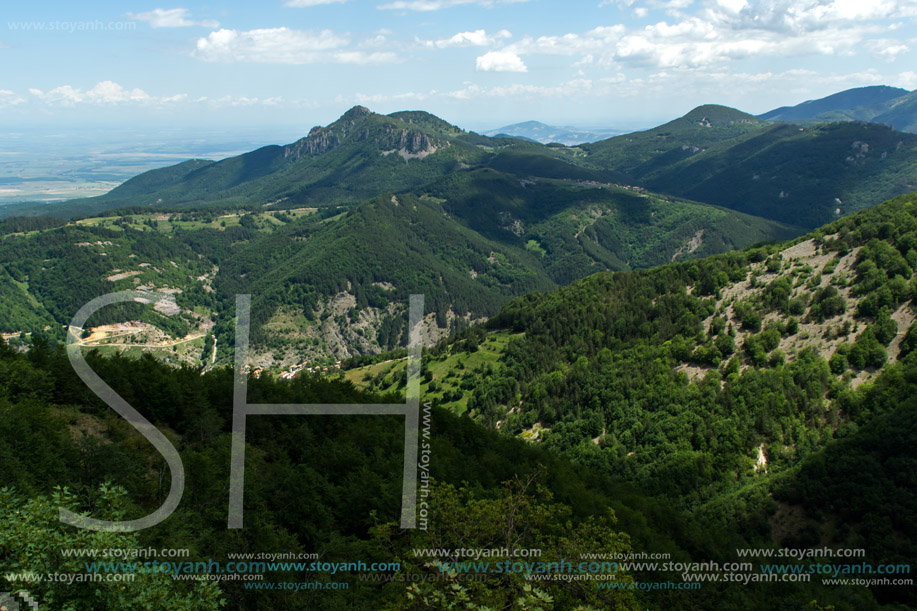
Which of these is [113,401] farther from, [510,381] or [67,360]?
[510,381]

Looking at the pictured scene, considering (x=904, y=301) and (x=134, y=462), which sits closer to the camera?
(x=134, y=462)

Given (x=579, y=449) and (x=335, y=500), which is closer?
(x=335, y=500)

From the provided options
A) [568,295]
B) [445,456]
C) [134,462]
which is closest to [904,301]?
Answer: [568,295]

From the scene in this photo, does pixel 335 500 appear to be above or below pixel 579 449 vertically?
above

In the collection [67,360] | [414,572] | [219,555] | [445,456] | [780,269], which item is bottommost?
[445,456]

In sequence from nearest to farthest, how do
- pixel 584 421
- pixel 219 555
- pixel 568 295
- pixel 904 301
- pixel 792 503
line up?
pixel 219 555 → pixel 792 503 → pixel 904 301 → pixel 584 421 → pixel 568 295

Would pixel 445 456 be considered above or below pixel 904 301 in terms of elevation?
below

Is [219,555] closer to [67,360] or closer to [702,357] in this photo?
[67,360]

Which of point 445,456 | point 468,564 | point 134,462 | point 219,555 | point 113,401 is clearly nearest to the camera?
point 468,564

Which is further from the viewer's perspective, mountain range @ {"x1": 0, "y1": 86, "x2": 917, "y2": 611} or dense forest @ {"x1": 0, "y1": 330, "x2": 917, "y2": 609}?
mountain range @ {"x1": 0, "y1": 86, "x2": 917, "y2": 611}

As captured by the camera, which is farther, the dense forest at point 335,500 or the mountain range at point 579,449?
the mountain range at point 579,449
